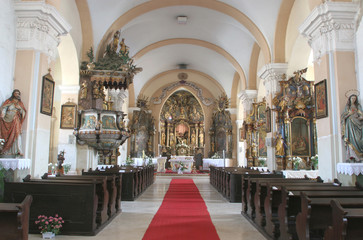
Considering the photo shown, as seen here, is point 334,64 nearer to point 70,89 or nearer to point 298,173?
point 298,173

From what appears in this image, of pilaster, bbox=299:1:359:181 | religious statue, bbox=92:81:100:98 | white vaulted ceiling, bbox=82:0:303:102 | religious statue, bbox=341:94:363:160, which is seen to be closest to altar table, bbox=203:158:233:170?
white vaulted ceiling, bbox=82:0:303:102

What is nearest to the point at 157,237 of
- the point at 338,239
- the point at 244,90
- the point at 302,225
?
the point at 302,225

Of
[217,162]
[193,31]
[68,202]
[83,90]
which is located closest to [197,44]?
[193,31]

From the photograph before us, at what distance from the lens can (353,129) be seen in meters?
6.12

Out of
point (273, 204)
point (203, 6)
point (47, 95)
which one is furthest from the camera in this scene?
point (203, 6)

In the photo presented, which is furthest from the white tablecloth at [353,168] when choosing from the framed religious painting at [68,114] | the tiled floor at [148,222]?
the framed religious painting at [68,114]

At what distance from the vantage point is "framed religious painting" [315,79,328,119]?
686 centimetres

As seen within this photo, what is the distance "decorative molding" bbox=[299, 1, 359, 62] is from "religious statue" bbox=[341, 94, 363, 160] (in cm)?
126

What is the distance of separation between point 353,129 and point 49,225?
18.3 ft

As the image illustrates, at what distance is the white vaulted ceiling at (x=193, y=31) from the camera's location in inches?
441

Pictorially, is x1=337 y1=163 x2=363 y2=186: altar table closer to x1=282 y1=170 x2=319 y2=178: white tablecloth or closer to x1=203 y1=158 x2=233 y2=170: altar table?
x1=282 y1=170 x2=319 y2=178: white tablecloth

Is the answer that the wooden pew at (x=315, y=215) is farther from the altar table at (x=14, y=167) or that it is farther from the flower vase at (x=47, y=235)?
the altar table at (x=14, y=167)

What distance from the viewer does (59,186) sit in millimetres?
4770

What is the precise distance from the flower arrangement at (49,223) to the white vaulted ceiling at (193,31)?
24.8 ft
